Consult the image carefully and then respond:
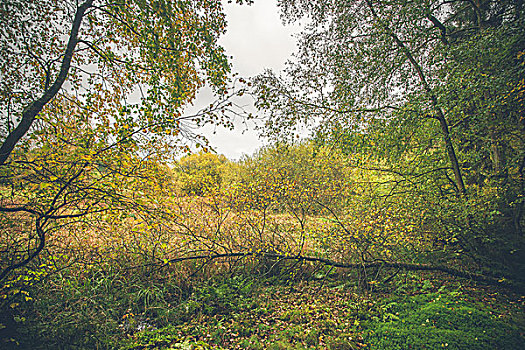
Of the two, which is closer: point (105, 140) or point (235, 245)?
point (105, 140)

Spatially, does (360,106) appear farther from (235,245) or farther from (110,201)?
(110,201)

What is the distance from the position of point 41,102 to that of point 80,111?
501 mm

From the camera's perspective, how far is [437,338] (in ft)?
9.39

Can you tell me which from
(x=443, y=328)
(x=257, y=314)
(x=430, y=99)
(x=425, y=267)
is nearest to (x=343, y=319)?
(x=443, y=328)

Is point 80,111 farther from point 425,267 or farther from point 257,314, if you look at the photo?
point 425,267

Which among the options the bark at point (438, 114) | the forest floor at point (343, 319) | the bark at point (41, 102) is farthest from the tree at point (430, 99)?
the bark at point (41, 102)

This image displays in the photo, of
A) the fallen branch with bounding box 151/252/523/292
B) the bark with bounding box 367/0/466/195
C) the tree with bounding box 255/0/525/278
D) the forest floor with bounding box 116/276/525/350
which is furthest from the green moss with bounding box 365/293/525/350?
the bark with bounding box 367/0/466/195

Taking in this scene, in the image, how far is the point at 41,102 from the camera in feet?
9.09

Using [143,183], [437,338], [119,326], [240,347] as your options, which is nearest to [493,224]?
[437,338]

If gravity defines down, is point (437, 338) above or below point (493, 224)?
below

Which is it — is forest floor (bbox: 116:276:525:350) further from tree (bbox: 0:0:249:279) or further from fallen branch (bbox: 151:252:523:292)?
tree (bbox: 0:0:249:279)

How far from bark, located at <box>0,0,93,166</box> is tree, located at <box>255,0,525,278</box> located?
8.80ft

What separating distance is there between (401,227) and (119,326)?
215 inches

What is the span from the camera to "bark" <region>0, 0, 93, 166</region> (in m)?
2.68
